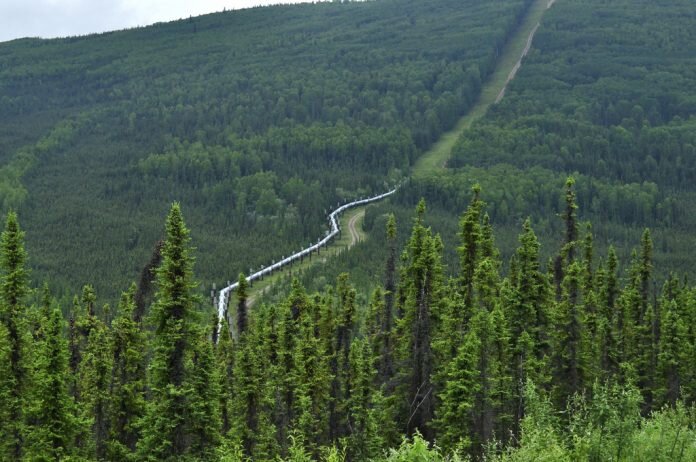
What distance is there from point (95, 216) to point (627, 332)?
132 m

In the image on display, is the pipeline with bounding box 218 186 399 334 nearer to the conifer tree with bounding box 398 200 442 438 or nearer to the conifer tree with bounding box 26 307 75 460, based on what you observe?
the conifer tree with bounding box 398 200 442 438

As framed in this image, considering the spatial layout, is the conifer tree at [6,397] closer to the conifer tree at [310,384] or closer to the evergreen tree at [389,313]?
the conifer tree at [310,384]

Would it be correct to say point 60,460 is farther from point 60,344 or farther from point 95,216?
point 95,216

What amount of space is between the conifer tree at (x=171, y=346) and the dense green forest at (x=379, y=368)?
0.09m

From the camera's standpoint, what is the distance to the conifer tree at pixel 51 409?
43.6 meters

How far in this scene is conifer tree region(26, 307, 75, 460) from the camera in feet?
143

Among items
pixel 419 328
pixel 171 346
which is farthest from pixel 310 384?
pixel 171 346

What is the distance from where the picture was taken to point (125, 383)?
165 feet

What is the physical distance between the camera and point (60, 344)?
44.7 meters

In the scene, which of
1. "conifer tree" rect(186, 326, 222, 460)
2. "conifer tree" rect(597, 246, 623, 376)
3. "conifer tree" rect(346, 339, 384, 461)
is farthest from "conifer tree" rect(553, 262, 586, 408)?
"conifer tree" rect(186, 326, 222, 460)

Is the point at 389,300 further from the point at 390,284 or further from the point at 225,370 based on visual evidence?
the point at 225,370

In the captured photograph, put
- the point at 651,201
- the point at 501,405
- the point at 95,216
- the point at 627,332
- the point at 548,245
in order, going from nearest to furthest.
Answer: the point at 501,405 → the point at 627,332 → the point at 548,245 → the point at 95,216 → the point at 651,201

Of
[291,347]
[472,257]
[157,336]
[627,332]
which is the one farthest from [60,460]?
[627,332]

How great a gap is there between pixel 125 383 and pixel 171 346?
8.50 m
